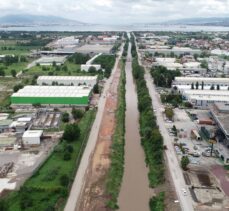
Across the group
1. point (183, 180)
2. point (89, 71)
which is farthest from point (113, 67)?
point (183, 180)

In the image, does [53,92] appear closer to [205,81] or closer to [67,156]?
[67,156]

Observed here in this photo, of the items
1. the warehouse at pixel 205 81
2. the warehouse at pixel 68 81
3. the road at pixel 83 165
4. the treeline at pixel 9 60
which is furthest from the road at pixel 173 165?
the treeline at pixel 9 60

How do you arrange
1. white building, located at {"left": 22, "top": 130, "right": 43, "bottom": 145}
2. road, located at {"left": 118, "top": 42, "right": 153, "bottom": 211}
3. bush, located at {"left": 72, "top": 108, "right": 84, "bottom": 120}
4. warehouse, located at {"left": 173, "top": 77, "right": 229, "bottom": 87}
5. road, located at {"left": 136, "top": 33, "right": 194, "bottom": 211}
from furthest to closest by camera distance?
warehouse, located at {"left": 173, "top": 77, "right": 229, "bottom": 87}
bush, located at {"left": 72, "top": 108, "right": 84, "bottom": 120}
white building, located at {"left": 22, "top": 130, "right": 43, "bottom": 145}
road, located at {"left": 118, "top": 42, "right": 153, "bottom": 211}
road, located at {"left": 136, "top": 33, "right": 194, "bottom": 211}

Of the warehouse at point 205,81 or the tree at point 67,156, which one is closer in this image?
the tree at point 67,156

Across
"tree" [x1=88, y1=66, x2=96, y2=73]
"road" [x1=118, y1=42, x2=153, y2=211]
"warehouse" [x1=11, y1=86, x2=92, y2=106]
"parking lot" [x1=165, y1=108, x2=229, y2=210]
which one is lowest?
"road" [x1=118, y1=42, x2=153, y2=211]

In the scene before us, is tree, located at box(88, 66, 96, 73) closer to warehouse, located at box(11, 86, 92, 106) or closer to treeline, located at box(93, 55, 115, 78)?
treeline, located at box(93, 55, 115, 78)

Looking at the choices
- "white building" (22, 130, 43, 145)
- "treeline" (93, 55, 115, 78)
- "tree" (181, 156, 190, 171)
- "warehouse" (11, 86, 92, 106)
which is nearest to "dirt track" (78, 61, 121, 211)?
"warehouse" (11, 86, 92, 106)

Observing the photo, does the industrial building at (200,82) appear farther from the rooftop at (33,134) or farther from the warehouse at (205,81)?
the rooftop at (33,134)
